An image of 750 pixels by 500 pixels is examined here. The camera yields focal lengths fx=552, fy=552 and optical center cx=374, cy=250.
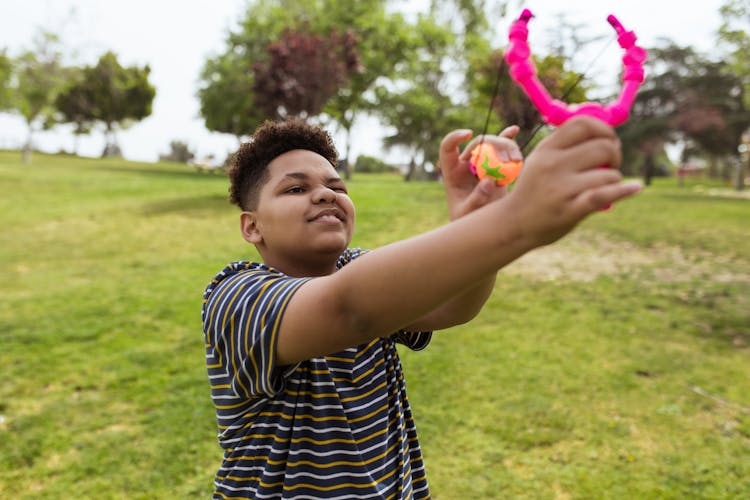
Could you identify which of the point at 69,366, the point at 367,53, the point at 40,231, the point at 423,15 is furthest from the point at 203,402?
A: the point at 423,15

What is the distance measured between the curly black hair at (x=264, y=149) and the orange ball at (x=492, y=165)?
2.23ft

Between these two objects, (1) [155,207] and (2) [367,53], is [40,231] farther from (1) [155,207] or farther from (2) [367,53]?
(2) [367,53]

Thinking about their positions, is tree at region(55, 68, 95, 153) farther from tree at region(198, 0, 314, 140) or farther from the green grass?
the green grass

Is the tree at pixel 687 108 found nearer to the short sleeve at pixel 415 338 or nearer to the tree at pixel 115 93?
the short sleeve at pixel 415 338

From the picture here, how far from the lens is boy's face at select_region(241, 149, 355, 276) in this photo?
146 centimetres

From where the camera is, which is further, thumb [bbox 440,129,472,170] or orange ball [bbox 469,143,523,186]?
thumb [bbox 440,129,472,170]

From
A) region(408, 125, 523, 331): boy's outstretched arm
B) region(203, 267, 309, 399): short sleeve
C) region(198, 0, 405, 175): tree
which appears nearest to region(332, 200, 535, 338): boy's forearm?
region(408, 125, 523, 331): boy's outstretched arm

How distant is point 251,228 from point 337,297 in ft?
2.41

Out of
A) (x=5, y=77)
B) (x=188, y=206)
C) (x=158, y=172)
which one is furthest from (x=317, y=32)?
(x=188, y=206)

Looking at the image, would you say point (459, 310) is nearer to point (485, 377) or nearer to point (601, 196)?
point (601, 196)

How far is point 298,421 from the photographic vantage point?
4.65ft

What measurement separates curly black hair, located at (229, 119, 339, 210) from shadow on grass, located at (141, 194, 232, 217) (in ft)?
43.5

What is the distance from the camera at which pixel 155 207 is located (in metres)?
15.1

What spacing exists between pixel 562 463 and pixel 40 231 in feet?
39.7
